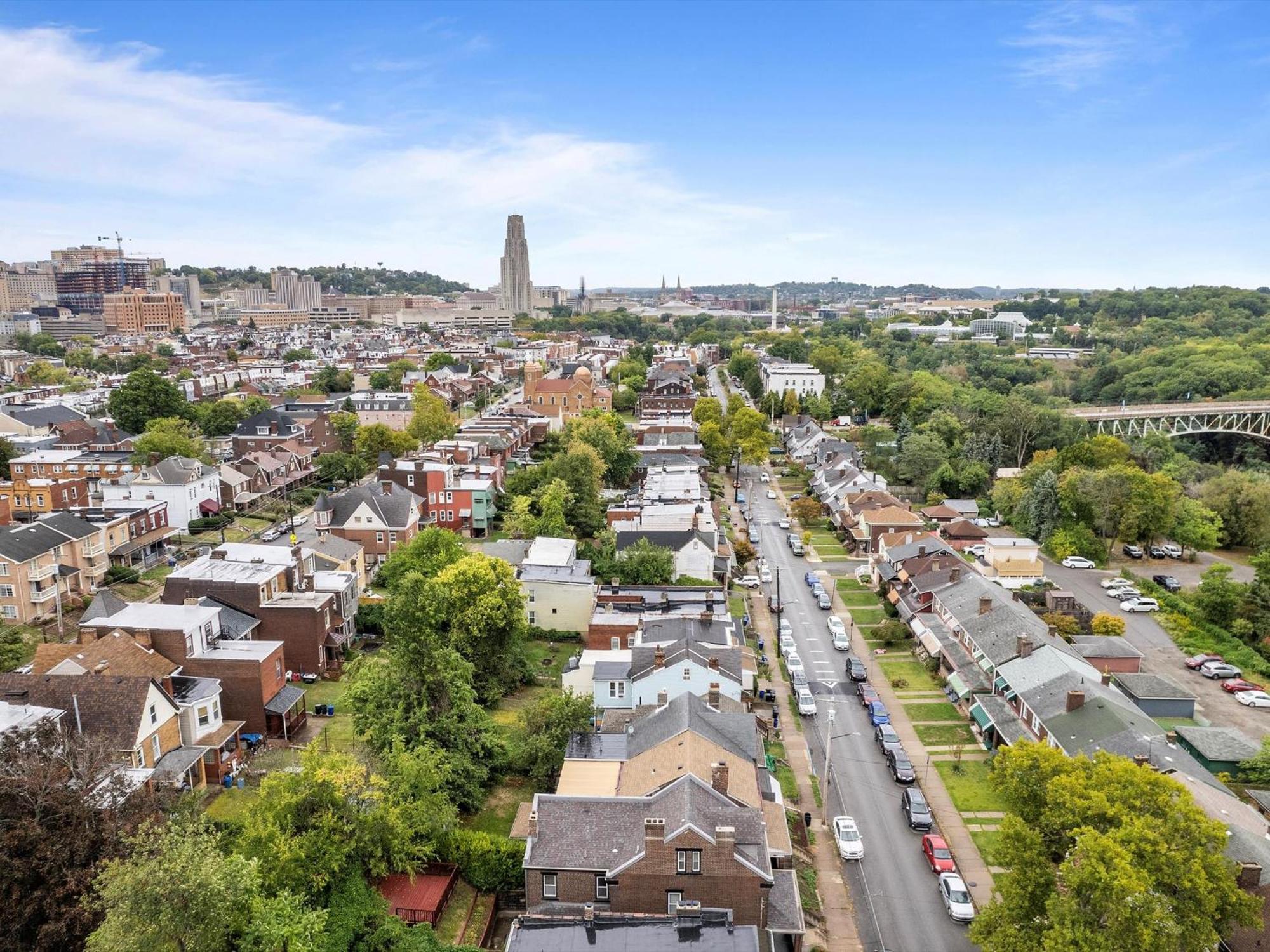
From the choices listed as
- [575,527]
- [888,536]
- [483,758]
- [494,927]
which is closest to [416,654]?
[483,758]

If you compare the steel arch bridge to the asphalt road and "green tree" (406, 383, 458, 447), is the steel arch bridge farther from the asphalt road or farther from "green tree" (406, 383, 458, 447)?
"green tree" (406, 383, 458, 447)

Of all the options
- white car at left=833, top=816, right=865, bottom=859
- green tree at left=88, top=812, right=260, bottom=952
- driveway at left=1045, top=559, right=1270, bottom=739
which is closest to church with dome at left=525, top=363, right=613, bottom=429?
driveway at left=1045, top=559, right=1270, bottom=739

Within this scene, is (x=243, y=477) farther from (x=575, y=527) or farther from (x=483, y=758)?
(x=483, y=758)

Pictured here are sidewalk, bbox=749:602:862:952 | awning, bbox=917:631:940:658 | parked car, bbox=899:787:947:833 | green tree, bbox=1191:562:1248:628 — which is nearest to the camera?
sidewalk, bbox=749:602:862:952

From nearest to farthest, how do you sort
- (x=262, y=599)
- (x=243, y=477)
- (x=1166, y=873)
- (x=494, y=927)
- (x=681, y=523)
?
(x=1166, y=873)
(x=494, y=927)
(x=262, y=599)
(x=681, y=523)
(x=243, y=477)

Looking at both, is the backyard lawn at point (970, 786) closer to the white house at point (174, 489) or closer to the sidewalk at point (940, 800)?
the sidewalk at point (940, 800)

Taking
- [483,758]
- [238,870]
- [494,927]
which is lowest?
[494,927]

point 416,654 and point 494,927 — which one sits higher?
point 416,654
